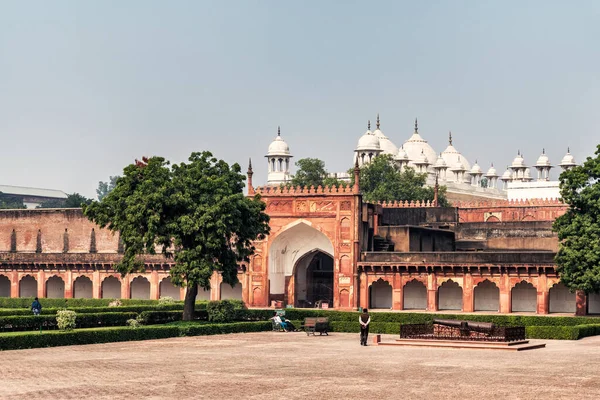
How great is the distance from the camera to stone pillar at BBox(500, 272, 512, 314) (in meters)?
46.9

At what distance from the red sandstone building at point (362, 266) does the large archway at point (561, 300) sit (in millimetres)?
41

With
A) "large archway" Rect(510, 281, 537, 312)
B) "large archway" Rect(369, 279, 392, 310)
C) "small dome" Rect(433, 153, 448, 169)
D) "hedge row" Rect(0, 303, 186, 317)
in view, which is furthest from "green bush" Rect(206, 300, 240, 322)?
"small dome" Rect(433, 153, 448, 169)

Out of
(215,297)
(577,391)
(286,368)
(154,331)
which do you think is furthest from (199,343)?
(215,297)

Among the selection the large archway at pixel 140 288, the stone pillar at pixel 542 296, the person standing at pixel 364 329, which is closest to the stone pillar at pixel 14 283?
the large archway at pixel 140 288

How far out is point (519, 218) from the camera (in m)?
63.5

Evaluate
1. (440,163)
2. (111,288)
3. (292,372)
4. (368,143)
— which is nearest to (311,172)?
(368,143)

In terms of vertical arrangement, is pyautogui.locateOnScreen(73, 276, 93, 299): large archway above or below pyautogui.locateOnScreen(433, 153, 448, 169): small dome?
below

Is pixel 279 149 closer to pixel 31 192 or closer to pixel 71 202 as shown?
pixel 71 202

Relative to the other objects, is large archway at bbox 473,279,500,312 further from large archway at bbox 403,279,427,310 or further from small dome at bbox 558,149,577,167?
small dome at bbox 558,149,577,167

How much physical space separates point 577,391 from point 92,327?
17.8 m

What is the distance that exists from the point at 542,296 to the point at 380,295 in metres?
7.82

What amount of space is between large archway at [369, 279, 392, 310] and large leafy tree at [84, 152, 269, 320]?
1335 centimetres

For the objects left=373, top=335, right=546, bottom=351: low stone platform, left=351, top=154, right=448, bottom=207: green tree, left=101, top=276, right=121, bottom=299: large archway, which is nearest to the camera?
left=373, top=335, right=546, bottom=351: low stone platform

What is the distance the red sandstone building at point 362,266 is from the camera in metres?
47.3
